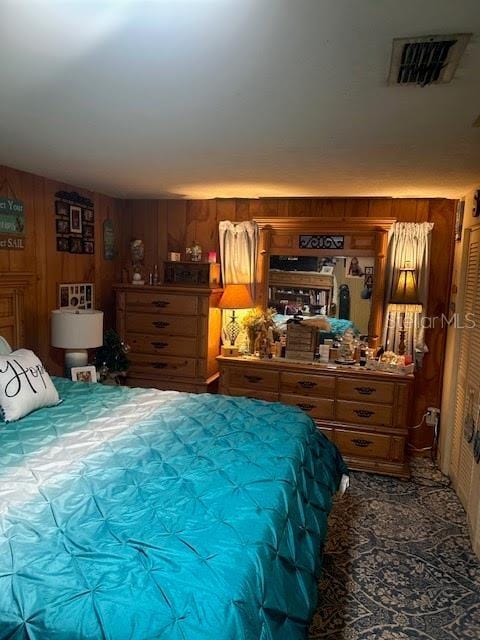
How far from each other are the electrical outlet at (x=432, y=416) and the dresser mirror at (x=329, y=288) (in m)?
0.86

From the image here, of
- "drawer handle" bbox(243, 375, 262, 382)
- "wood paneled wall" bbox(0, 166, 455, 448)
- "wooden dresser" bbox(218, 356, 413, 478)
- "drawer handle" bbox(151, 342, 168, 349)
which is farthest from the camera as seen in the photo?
"drawer handle" bbox(151, 342, 168, 349)

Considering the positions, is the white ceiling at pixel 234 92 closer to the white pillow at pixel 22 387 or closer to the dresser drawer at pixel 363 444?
the white pillow at pixel 22 387

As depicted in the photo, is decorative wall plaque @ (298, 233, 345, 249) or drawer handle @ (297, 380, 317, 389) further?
decorative wall plaque @ (298, 233, 345, 249)

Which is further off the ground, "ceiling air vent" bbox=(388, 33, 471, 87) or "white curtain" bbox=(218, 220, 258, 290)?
"ceiling air vent" bbox=(388, 33, 471, 87)

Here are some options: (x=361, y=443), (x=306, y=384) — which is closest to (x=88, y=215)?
(x=306, y=384)

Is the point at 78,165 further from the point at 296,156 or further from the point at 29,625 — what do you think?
the point at 29,625

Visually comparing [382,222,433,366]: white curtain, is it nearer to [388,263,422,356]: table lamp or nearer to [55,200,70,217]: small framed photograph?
[388,263,422,356]: table lamp

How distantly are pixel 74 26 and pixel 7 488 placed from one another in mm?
1474

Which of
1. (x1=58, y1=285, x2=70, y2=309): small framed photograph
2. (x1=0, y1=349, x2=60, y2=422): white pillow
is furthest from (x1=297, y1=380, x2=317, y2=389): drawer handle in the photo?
(x1=58, y1=285, x2=70, y2=309): small framed photograph

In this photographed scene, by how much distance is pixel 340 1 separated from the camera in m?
1.07

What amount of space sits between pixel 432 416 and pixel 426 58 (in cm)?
318

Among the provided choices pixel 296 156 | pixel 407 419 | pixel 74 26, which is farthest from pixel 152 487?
pixel 407 419

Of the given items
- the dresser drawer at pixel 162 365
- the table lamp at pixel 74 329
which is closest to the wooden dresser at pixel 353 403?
the dresser drawer at pixel 162 365

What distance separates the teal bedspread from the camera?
1.13m
